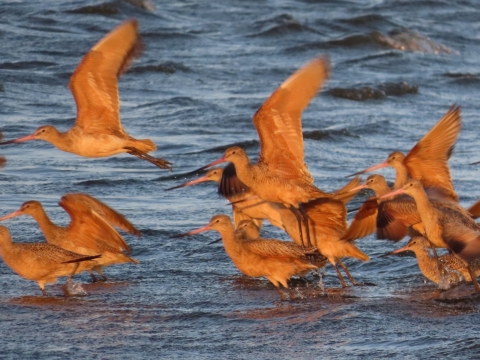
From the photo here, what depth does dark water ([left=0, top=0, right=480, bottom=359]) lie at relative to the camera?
782 cm

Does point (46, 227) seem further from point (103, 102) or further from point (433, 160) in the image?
point (433, 160)

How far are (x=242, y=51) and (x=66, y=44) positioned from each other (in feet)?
11.5

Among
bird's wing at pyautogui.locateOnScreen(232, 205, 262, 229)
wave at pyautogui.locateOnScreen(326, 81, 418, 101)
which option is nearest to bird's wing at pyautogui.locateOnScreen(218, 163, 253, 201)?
bird's wing at pyautogui.locateOnScreen(232, 205, 262, 229)

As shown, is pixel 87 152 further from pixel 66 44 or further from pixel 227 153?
pixel 66 44

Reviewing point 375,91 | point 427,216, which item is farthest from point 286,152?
point 375,91

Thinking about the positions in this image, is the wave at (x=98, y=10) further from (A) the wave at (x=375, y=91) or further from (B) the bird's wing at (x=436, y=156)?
(B) the bird's wing at (x=436, y=156)

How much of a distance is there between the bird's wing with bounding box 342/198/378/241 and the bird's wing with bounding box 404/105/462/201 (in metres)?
0.81

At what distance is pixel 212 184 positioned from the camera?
45.2ft

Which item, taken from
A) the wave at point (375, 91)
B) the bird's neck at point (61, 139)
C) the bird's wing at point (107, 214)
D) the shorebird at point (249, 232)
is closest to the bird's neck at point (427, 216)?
the shorebird at point (249, 232)

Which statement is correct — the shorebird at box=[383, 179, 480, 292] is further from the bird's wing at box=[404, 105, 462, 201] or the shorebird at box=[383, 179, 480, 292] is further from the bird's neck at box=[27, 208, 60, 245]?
the bird's neck at box=[27, 208, 60, 245]

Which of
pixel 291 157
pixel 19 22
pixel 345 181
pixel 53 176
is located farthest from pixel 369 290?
pixel 19 22

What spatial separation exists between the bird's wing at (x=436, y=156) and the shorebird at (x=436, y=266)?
1058mm

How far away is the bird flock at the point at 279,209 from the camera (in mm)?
9305

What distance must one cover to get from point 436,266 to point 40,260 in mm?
3389
